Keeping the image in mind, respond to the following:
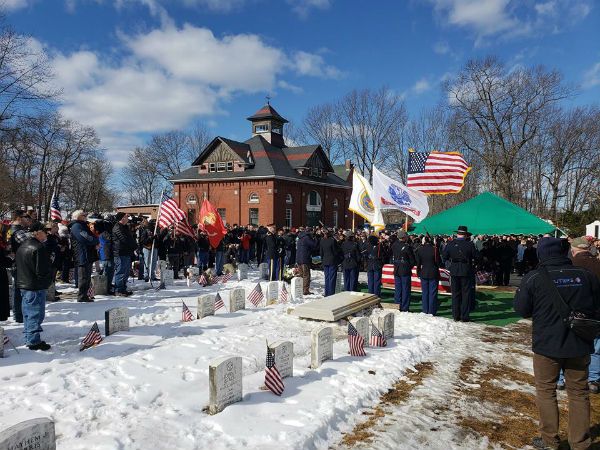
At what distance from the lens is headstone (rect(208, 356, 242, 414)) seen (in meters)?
4.81

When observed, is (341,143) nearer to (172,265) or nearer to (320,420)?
(172,265)

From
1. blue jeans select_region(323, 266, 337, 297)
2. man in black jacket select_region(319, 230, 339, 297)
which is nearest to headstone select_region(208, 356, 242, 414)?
man in black jacket select_region(319, 230, 339, 297)

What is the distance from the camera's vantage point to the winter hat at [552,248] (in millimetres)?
4285

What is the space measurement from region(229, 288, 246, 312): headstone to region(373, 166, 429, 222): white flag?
527 centimetres

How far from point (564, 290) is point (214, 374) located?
3.87m

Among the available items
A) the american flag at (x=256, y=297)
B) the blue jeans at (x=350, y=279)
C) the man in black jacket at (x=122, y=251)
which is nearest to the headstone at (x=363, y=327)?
the american flag at (x=256, y=297)

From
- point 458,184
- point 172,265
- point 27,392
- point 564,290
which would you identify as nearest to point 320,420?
point 564,290

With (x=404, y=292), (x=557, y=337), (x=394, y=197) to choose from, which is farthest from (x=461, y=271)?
(x=557, y=337)

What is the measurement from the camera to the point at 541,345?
4238 mm

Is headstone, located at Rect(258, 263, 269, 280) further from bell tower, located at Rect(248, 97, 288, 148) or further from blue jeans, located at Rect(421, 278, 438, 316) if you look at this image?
bell tower, located at Rect(248, 97, 288, 148)

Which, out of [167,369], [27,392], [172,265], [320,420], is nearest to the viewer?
[320,420]

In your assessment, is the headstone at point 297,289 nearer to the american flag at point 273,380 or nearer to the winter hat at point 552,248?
the american flag at point 273,380

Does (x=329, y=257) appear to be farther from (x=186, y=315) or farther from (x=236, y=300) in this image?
(x=186, y=315)

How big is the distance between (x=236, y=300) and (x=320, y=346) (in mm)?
4077
